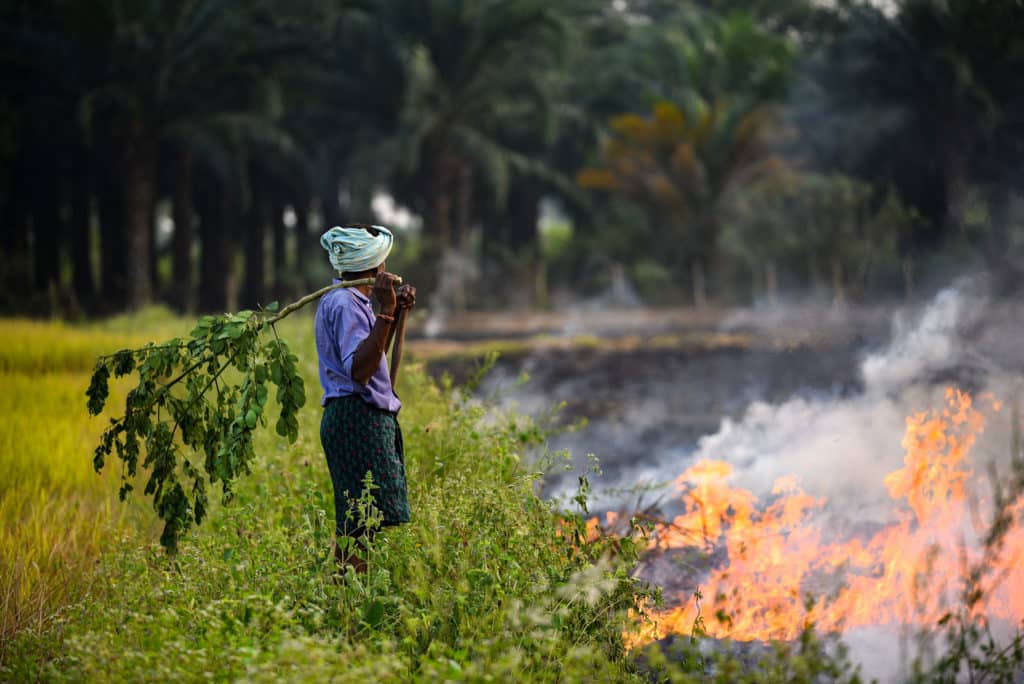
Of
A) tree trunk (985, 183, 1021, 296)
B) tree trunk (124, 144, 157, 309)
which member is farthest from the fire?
tree trunk (124, 144, 157, 309)

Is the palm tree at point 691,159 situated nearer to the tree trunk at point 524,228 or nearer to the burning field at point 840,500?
the tree trunk at point 524,228

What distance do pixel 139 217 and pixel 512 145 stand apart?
12.4 metres

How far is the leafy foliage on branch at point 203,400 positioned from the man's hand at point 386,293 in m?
0.41

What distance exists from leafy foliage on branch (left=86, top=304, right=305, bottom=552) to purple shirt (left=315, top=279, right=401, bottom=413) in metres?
0.13

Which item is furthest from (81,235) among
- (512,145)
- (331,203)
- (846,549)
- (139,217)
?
(846,549)

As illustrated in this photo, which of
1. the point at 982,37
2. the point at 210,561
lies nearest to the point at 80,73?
the point at 982,37

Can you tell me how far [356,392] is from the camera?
13.9 feet

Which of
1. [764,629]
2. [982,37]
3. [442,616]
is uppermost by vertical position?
[982,37]

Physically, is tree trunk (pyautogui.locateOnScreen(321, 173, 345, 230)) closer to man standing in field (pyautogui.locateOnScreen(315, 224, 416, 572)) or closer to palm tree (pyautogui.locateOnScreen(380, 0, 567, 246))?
palm tree (pyautogui.locateOnScreen(380, 0, 567, 246))

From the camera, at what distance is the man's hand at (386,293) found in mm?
4133

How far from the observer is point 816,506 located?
6691mm

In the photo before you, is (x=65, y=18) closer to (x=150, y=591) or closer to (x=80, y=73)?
(x=80, y=73)

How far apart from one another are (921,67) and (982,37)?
3.40 m

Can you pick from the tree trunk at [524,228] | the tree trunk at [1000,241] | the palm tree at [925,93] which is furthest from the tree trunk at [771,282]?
the tree trunk at [1000,241]
